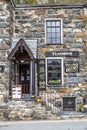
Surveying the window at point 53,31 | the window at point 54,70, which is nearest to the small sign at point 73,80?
the window at point 54,70

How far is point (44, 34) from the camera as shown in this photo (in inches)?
934

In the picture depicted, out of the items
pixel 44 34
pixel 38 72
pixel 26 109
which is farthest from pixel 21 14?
pixel 26 109

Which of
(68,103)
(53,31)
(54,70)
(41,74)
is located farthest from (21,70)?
(68,103)

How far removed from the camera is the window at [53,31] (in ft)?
77.9

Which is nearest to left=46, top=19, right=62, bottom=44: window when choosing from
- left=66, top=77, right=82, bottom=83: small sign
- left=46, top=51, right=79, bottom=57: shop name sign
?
left=46, top=51, right=79, bottom=57: shop name sign

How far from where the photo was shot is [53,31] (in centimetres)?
2384

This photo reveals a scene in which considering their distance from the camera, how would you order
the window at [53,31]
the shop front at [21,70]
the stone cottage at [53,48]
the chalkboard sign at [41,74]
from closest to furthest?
the shop front at [21,70] → the stone cottage at [53,48] → the chalkboard sign at [41,74] → the window at [53,31]

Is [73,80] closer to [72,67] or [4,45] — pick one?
[72,67]

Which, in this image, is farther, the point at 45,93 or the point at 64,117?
the point at 45,93

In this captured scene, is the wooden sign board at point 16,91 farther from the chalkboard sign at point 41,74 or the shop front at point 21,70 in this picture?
the chalkboard sign at point 41,74

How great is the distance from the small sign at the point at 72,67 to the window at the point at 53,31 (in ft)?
5.74

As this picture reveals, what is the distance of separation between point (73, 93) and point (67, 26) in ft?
14.8

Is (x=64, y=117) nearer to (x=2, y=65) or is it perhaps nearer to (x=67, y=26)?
(x=2, y=65)

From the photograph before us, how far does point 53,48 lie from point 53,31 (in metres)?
1.20
